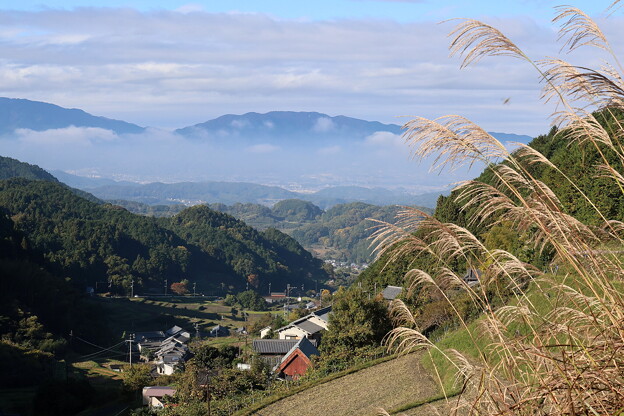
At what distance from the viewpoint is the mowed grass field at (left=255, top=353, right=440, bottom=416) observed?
12.5 m

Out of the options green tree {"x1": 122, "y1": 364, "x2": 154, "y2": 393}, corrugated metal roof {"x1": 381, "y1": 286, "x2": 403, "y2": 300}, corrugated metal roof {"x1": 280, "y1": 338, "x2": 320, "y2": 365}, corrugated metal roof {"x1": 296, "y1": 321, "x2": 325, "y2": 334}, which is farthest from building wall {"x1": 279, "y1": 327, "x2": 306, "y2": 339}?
green tree {"x1": 122, "y1": 364, "x2": 154, "y2": 393}

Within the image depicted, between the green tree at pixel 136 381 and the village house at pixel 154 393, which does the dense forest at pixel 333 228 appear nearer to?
the green tree at pixel 136 381

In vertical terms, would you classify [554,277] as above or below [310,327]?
above

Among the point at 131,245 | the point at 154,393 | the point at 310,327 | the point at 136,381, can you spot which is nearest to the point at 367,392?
the point at 154,393

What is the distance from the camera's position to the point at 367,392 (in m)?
13.9

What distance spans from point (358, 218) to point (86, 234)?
11154 cm

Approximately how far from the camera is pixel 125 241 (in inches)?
2975

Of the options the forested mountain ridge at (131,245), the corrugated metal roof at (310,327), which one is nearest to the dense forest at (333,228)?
the forested mountain ridge at (131,245)

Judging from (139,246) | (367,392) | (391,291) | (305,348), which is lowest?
(139,246)

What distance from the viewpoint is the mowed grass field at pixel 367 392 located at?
1254cm

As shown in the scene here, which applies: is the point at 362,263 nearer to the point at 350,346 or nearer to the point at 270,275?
the point at 270,275

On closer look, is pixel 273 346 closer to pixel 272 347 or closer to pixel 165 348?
pixel 272 347

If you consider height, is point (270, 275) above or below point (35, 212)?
below

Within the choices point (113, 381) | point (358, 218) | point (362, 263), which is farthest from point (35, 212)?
point (358, 218)
